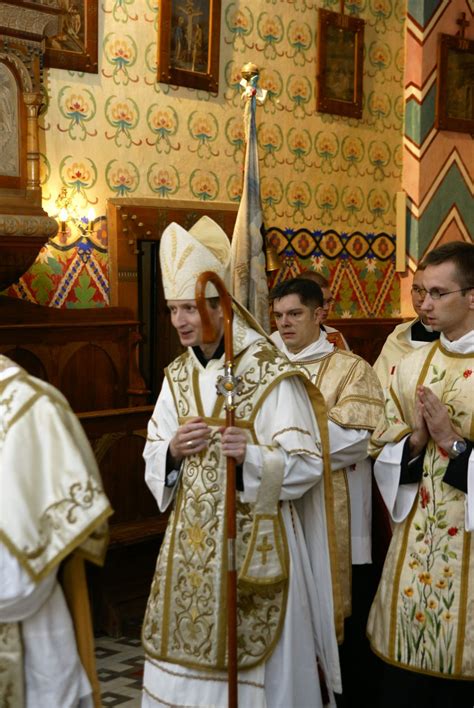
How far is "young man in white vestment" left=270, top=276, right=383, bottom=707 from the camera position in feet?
14.7

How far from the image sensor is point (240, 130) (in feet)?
26.5

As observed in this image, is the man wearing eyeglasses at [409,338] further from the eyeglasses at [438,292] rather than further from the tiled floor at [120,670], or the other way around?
the eyeglasses at [438,292]

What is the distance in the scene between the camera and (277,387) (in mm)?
3521

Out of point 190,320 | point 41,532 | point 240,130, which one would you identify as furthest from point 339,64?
point 41,532

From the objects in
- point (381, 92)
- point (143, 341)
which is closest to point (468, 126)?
point (381, 92)

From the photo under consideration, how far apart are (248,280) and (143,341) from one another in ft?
3.39

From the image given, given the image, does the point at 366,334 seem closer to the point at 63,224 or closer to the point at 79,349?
the point at 79,349

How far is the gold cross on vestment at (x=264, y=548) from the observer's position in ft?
11.2

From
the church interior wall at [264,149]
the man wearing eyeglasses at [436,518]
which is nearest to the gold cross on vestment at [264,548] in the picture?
the man wearing eyeglasses at [436,518]

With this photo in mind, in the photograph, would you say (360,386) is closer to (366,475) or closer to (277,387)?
(366,475)

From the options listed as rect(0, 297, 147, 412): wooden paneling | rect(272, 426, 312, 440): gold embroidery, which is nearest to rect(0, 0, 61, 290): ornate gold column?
rect(0, 297, 147, 412): wooden paneling

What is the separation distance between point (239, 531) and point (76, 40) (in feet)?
14.8

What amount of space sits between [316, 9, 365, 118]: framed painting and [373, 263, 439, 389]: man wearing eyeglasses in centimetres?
322

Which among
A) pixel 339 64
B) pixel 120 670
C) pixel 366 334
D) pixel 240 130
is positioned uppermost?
pixel 339 64
